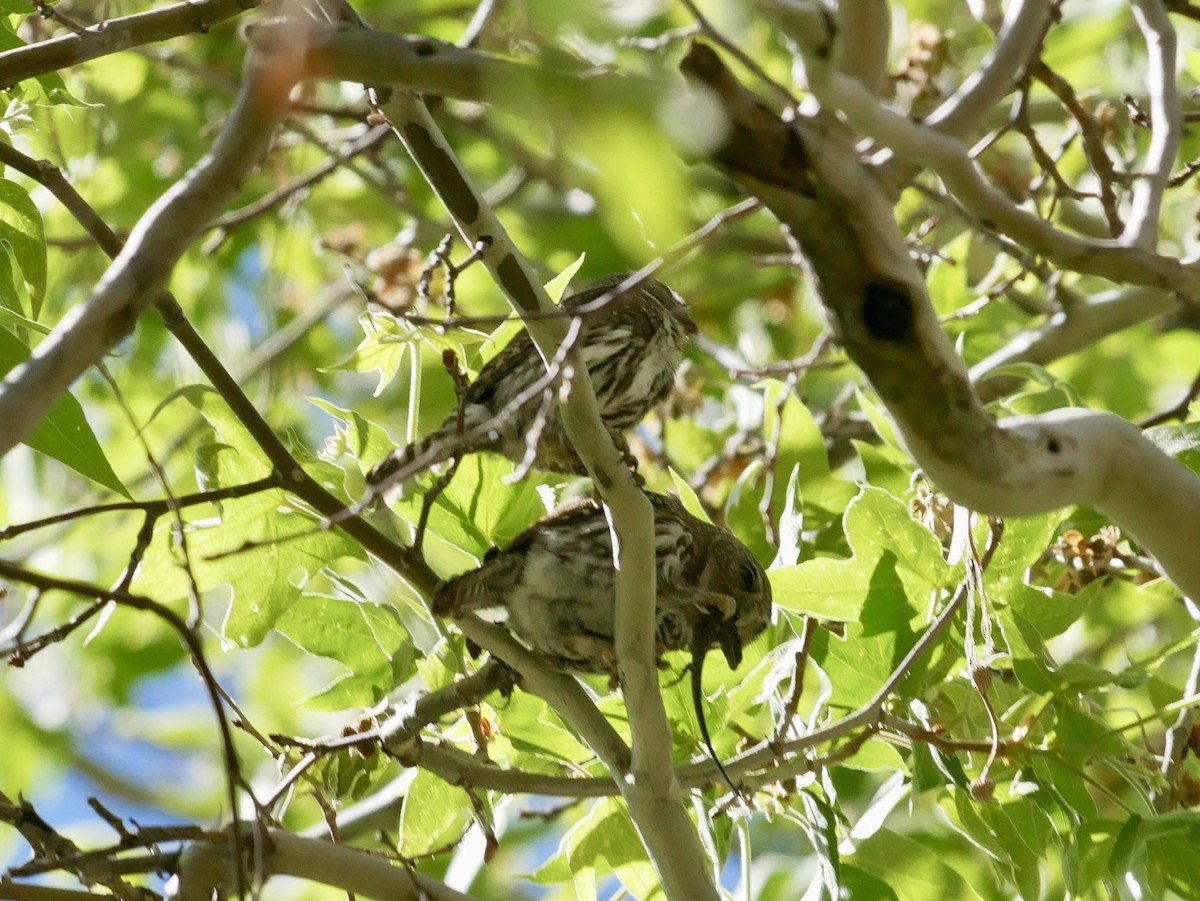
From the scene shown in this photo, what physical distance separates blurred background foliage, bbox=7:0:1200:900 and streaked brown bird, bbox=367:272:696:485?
0.15m

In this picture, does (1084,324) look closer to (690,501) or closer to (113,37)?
(690,501)

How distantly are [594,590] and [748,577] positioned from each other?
1.41 ft

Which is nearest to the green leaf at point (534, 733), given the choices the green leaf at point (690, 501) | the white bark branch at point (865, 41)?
the green leaf at point (690, 501)

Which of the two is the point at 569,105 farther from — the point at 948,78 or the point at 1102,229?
the point at 948,78

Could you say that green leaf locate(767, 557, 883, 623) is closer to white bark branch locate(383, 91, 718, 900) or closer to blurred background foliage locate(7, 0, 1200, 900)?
blurred background foliage locate(7, 0, 1200, 900)

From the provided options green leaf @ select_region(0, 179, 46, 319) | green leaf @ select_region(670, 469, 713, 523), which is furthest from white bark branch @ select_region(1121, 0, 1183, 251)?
green leaf @ select_region(0, 179, 46, 319)

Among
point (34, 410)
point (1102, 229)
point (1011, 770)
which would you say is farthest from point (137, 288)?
point (1102, 229)

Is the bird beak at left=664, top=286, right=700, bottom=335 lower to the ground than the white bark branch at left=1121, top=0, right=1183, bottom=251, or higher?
higher

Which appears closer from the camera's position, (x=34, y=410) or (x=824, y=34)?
(x=34, y=410)

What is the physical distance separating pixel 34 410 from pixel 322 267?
18.5 feet

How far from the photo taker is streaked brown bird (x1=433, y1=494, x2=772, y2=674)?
115 inches

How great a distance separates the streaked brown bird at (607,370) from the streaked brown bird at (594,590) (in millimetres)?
264

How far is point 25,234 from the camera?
113 inches

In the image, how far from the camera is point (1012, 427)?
195cm
